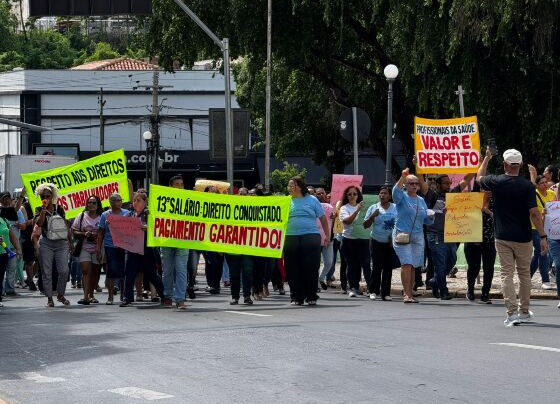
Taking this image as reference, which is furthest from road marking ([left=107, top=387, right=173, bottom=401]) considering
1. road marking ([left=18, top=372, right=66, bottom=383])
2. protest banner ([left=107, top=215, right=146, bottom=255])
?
protest banner ([left=107, top=215, right=146, bottom=255])

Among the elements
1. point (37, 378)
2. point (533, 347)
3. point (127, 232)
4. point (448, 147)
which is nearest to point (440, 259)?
point (448, 147)

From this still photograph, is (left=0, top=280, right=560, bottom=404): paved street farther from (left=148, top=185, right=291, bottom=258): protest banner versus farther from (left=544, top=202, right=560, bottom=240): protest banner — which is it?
(left=148, top=185, right=291, bottom=258): protest banner

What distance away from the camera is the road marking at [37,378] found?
10.1 meters

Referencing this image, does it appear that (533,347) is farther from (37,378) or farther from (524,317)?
(37,378)

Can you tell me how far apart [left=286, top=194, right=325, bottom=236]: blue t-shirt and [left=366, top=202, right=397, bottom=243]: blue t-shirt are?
1522mm

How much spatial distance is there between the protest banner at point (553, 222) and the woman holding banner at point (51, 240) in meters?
6.76

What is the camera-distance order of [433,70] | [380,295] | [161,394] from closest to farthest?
[161,394] < [380,295] < [433,70]

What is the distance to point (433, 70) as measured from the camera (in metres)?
28.9

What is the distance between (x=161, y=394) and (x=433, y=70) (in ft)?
68.0

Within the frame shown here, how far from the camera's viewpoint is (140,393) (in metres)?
9.13

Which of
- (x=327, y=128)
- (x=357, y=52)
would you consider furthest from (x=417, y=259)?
(x=327, y=128)

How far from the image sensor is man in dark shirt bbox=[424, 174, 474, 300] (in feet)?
61.2

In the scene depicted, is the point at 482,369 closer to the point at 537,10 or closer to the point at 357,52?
the point at 537,10

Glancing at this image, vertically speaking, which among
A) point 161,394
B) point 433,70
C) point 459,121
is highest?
point 433,70
